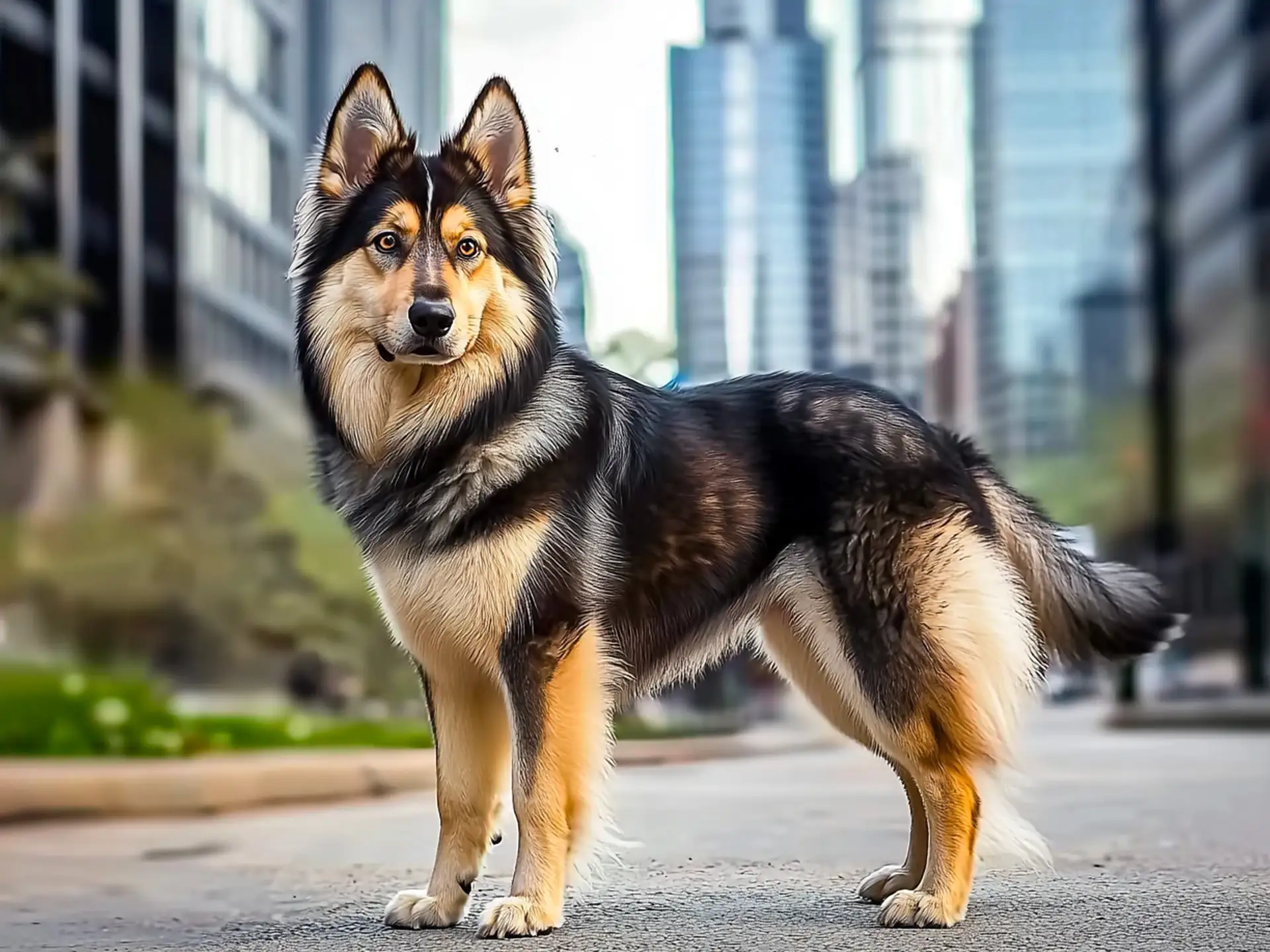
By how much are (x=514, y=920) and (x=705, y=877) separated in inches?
59.0

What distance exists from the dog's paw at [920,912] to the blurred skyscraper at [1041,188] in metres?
22.1

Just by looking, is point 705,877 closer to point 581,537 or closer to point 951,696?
point 951,696

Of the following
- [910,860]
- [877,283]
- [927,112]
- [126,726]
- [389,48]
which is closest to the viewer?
[910,860]

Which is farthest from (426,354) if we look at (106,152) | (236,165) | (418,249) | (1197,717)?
(236,165)

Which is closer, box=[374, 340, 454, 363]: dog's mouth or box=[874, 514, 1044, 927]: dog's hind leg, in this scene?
box=[374, 340, 454, 363]: dog's mouth

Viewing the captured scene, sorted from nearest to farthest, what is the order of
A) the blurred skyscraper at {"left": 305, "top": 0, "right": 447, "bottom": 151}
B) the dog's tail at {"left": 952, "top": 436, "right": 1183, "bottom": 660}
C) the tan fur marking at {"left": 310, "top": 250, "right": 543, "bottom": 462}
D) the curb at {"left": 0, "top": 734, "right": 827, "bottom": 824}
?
the tan fur marking at {"left": 310, "top": 250, "right": 543, "bottom": 462}, the dog's tail at {"left": 952, "top": 436, "right": 1183, "bottom": 660}, the curb at {"left": 0, "top": 734, "right": 827, "bottom": 824}, the blurred skyscraper at {"left": 305, "top": 0, "right": 447, "bottom": 151}

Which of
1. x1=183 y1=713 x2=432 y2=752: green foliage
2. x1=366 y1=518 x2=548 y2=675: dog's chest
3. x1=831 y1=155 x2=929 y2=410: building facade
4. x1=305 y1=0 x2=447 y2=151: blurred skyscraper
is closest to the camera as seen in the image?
x1=366 y1=518 x2=548 y2=675: dog's chest

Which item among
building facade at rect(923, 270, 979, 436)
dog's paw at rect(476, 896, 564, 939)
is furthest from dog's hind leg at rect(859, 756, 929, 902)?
building facade at rect(923, 270, 979, 436)

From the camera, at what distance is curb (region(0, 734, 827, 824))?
7672mm

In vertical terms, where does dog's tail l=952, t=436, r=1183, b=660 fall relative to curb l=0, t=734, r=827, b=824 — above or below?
above

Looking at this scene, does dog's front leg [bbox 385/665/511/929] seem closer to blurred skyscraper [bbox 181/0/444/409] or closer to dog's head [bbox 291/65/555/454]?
dog's head [bbox 291/65/555/454]

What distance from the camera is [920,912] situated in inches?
163

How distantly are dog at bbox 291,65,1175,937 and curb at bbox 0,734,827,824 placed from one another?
243 cm

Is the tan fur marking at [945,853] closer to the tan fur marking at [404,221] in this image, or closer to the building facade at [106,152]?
the tan fur marking at [404,221]
